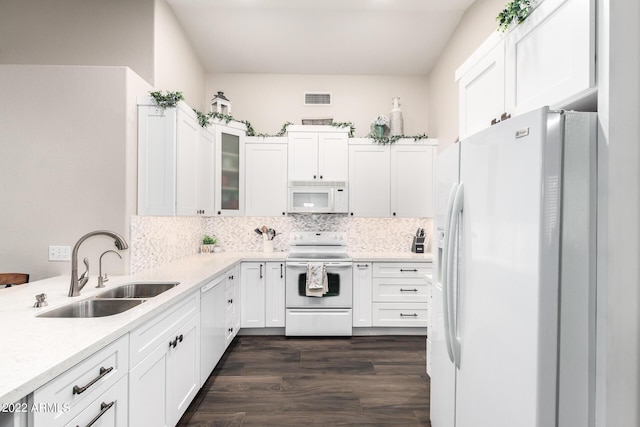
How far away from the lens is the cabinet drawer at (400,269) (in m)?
3.63

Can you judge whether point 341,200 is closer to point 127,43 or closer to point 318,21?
point 318,21

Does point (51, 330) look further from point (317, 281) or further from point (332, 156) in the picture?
point (332, 156)

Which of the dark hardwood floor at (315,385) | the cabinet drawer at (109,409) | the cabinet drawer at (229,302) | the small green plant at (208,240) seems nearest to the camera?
the cabinet drawer at (109,409)

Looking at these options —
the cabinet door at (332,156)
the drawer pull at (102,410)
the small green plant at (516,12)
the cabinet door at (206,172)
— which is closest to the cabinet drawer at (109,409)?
the drawer pull at (102,410)

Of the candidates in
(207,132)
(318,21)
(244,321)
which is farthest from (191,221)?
(318,21)

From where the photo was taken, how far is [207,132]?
3434mm

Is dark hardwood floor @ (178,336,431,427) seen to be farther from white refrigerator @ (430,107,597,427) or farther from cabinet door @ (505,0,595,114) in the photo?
cabinet door @ (505,0,595,114)

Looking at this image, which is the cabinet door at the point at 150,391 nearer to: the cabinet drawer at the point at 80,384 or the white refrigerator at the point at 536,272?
the cabinet drawer at the point at 80,384

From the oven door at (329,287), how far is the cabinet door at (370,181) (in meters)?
Answer: 0.78

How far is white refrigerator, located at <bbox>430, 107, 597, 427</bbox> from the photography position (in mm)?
966

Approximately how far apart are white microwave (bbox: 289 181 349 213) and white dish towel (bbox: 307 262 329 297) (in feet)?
2.45

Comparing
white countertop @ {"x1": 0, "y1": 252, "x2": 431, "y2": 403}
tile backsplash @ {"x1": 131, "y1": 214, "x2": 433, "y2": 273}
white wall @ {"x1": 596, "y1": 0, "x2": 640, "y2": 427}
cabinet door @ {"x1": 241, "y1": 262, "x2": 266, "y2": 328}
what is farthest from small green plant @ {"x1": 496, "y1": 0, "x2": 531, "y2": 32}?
cabinet door @ {"x1": 241, "y1": 262, "x2": 266, "y2": 328}

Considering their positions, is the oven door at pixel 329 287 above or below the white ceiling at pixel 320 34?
below

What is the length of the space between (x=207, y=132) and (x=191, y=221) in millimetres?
1090
